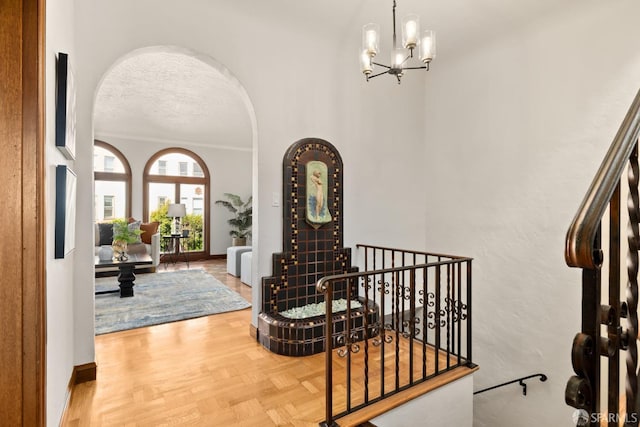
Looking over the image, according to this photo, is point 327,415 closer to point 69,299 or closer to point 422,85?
point 69,299

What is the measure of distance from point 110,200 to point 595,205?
8.07 meters

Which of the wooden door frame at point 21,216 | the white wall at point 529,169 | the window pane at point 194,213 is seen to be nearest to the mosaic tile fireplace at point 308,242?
the white wall at point 529,169

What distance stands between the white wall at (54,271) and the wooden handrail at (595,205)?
6.01 feet

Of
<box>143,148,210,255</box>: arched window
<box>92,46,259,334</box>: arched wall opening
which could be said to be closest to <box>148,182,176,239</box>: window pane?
<box>143,148,210,255</box>: arched window

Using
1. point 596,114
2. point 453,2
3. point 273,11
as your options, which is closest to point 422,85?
point 453,2

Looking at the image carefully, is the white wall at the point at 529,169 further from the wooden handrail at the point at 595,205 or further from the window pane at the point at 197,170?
the window pane at the point at 197,170

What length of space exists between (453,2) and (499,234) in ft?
8.07

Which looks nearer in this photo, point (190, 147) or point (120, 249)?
point (120, 249)

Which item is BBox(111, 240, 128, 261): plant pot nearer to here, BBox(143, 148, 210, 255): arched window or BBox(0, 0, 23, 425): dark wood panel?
BBox(143, 148, 210, 255): arched window

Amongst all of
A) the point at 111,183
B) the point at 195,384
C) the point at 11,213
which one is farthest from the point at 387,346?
the point at 111,183

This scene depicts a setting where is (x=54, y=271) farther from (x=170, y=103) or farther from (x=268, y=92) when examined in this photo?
(x=170, y=103)

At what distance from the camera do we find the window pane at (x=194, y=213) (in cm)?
771

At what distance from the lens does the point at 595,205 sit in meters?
0.80

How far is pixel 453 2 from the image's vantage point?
9.77 ft
